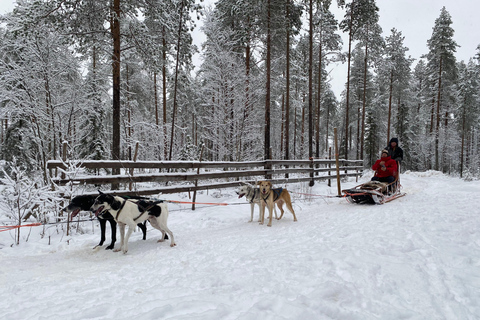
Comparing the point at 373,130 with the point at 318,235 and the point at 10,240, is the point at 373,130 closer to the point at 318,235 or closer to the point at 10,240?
the point at 318,235

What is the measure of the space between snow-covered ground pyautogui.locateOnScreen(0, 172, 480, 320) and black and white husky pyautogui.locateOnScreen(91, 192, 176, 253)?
371 mm

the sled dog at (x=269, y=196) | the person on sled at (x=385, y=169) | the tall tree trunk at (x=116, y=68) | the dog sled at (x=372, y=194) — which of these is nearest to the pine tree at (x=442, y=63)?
the person on sled at (x=385, y=169)

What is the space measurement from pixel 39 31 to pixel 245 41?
8.76m

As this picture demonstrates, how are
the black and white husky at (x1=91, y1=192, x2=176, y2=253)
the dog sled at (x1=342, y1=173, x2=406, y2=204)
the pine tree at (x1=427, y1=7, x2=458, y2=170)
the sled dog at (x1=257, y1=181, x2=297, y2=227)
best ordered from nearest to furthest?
1. the black and white husky at (x1=91, y1=192, x2=176, y2=253)
2. the sled dog at (x1=257, y1=181, x2=297, y2=227)
3. the dog sled at (x1=342, y1=173, x2=406, y2=204)
4. the pine tree at (x1=427, y1=7, x2=458, y2=170)

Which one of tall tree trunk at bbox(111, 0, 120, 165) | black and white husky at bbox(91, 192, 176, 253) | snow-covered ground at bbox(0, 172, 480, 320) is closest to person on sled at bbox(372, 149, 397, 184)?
snow-covered ground at bbox(0, 172, 480, 320)

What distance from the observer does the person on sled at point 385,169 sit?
7.89m

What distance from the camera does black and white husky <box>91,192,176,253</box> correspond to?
369 cm

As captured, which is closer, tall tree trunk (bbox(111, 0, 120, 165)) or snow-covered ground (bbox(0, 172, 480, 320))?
snow-covered ground (bbox(0, 172, 480, 320))

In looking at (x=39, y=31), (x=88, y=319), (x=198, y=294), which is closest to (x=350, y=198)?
(x=198, y=294)

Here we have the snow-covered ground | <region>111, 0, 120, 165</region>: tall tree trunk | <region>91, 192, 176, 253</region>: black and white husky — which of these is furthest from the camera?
<region>111, 0, 120, 165</region>: tall tree trunk

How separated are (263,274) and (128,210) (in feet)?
8.04

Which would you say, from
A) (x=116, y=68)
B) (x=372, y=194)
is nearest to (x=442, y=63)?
(x=372, y=194)

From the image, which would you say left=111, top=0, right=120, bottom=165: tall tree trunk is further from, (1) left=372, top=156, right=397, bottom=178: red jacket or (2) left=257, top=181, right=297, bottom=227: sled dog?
(1) left=372, top=156, right=397, bottom=178: red jacket

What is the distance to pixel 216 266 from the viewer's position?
2996mm
